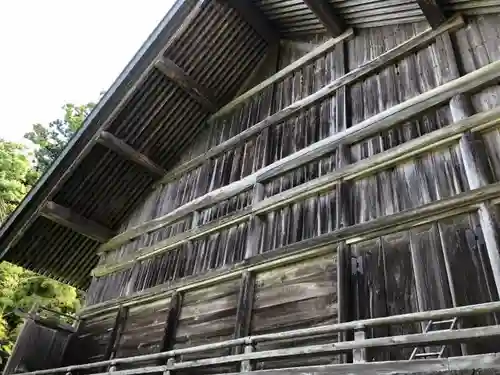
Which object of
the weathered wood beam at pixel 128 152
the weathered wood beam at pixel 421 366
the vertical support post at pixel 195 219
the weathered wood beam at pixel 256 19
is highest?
→ the weathered wood beam at pixel 256 19

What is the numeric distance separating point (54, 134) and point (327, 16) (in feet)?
79.8

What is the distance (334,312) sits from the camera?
455cm

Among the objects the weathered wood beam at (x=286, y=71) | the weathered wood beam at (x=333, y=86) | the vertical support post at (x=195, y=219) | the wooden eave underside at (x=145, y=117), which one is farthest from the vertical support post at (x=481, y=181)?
the wooden eave underside at (x=145, y=117)

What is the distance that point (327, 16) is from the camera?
23.1 ft

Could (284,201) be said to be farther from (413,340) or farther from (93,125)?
(93,125)

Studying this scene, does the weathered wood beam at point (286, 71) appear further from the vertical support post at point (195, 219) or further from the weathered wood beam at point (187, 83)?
the vertical support post at point (195, 219)

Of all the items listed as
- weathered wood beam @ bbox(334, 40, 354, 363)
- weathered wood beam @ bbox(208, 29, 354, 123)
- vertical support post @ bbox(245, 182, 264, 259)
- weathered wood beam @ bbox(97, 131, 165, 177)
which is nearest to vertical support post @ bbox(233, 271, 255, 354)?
vertical support post @ bbox(245, 182, 264, 259)

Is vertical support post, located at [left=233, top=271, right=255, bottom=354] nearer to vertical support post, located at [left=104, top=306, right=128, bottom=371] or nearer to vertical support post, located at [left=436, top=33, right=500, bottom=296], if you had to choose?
vertical support post, located at [left=436, top=33, right=500, bottom=296]

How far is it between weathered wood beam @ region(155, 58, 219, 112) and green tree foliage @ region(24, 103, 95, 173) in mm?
12878

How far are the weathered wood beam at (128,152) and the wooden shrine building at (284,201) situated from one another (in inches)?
2.1

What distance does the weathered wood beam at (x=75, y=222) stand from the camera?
924 centimetres

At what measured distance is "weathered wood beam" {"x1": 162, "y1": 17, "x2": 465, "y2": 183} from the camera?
5652mm

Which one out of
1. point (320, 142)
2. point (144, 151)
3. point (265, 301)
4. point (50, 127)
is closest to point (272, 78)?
point (320, 142)

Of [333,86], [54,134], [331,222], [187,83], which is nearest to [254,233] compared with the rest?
[331,222]
